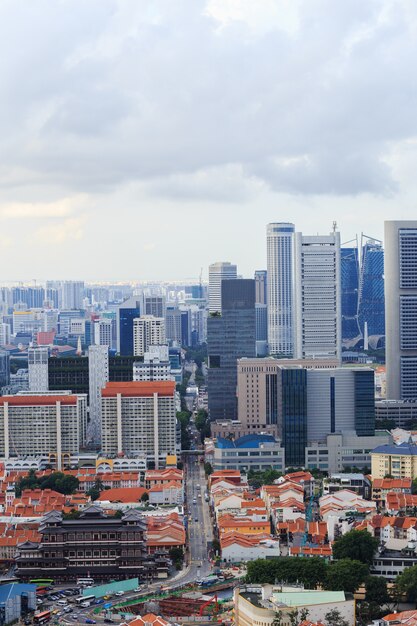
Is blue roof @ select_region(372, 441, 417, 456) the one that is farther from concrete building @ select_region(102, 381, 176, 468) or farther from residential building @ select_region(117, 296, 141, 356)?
residential building @ select_region(117, 296, 141, 356)

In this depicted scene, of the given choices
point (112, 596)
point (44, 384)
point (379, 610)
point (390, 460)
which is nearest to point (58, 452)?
point (44, 384)

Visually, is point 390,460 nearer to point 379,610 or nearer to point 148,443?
point 148,443

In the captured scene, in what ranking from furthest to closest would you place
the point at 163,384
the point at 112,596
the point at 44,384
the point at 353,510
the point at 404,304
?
the point at 404,304
the point at 44,384
the point at 163,384
the point at 353,510
the point at 112,596

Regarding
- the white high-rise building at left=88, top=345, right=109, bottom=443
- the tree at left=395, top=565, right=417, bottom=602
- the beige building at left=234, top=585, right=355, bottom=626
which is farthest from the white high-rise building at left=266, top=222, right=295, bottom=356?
the beige building at left=234, top=585, right=355, bottom=626

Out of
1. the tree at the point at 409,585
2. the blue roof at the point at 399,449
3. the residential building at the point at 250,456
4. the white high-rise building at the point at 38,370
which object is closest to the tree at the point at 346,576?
the tree at the point at 409,585

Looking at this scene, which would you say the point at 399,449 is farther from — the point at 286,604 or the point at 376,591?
the point at 286,604

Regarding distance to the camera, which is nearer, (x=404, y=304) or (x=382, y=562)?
(x=382, y=562)

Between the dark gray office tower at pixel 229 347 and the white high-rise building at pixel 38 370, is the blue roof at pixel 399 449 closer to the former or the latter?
the dark gray office tower at pixel 229 347
